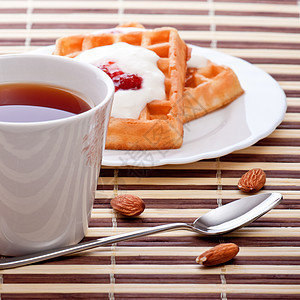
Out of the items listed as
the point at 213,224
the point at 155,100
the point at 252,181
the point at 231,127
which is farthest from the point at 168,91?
the point at 213,224

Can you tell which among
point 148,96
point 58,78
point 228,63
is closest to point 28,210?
point 58,78

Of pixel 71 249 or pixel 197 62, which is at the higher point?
pixel 197 62

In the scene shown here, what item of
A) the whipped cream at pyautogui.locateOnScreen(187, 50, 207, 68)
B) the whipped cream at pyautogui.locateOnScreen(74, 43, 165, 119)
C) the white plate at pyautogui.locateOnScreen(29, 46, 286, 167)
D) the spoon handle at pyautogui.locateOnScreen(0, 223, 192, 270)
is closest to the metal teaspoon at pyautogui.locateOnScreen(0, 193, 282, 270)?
the spoon handle at pyautogui.locateOnScreen(0, 223, 192, 270)

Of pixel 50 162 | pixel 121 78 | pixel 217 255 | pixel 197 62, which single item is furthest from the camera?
pixel 197 62

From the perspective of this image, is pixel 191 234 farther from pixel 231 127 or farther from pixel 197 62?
pixel 197 62

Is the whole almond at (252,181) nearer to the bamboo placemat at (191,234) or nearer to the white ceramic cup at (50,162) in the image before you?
the bamboo placemat at (191,234)

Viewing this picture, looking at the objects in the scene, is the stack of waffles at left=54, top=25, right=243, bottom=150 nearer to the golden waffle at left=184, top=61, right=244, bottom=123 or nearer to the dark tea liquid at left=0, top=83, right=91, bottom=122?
the golden waffle at left=184, top=61, right=244, bottom=123

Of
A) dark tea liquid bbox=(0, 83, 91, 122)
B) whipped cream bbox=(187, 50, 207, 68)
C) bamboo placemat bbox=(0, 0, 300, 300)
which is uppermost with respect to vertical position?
dark tea liquid bbox=(0, 83, 91, 122)
